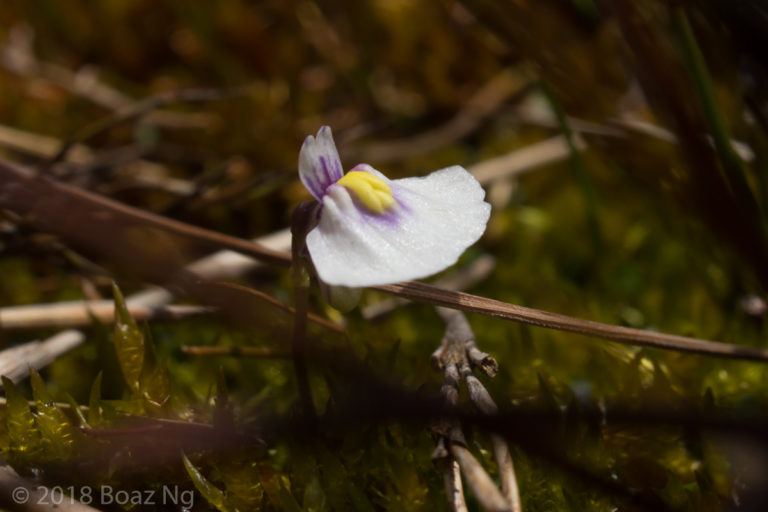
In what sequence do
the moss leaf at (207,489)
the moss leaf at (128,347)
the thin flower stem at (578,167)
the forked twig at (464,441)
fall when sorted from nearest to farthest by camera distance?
the forked twig at (464,441)
the moss leaf at (207,489)
the moss leaf at (128,347)
the thin flower stem at (578,167)

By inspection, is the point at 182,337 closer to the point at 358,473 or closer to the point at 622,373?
the point at 358,473

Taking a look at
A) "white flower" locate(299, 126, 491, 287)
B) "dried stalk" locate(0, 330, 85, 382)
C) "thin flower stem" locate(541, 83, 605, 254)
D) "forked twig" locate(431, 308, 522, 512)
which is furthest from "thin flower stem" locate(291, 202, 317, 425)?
"thin flower stem" locate(541, 83, 605, 254)

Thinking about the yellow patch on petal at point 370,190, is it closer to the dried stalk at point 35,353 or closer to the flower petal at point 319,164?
the flower petal at point 319,164

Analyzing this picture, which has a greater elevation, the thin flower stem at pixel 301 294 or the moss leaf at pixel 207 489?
the thin flower stem at pixel 301 294

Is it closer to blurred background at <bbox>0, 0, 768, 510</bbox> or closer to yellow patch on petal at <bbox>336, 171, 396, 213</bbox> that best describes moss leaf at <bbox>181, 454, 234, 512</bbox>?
blurred background at <bbox>0, 0, 768, 510</bbox>

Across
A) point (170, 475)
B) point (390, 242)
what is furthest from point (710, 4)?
point (170, 475)

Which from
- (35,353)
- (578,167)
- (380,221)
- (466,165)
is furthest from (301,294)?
(466,165)

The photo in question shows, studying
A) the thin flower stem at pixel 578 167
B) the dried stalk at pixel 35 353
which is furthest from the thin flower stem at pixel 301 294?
the thin flower stem at pixel 578 167
